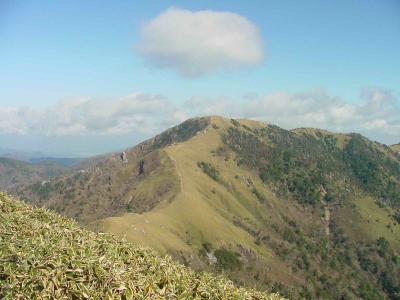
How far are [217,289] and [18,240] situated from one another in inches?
258

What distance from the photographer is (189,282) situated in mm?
14734

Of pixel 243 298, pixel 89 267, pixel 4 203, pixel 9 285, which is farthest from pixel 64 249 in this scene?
pixel 4 203

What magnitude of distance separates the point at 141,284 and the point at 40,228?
5.69 m

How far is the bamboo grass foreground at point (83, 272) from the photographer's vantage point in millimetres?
11039

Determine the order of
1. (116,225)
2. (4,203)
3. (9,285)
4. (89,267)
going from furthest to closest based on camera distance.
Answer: (116,225) < (4,203) < (89,267) < (9,285)

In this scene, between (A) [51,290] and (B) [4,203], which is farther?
(B) [4,203]

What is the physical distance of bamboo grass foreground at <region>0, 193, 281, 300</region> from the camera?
11.0 meters

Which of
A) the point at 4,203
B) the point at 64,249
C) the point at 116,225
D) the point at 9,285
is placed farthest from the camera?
the point at 116,225

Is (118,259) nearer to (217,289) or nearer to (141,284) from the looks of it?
(141,284)

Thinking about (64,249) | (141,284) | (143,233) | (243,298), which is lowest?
(143,233)

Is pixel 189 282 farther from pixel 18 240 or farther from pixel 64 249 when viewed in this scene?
pixel 18 240

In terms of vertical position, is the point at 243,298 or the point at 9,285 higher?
the point at 9,285

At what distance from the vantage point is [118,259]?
14.1m

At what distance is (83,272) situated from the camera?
11.8 metres
